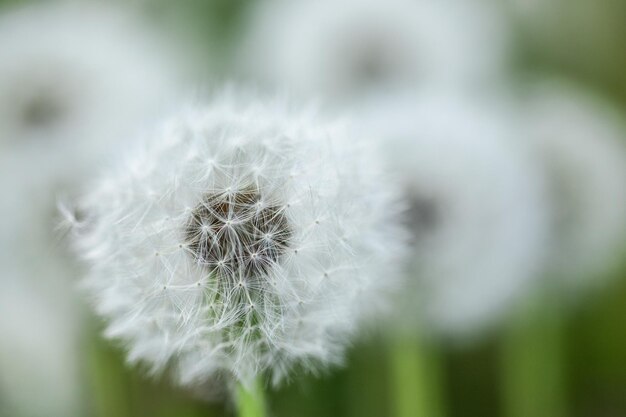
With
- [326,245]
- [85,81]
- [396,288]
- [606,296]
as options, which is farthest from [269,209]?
[606,296]

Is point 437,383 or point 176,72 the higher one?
point 176,72

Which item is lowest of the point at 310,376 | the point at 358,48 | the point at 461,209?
the point at 310,376

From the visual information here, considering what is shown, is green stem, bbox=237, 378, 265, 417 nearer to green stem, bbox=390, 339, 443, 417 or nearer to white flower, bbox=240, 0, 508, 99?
green stem, bbox=390, 339, 443, 417

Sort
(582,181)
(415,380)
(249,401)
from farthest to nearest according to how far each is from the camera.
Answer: (582,181)
(415,380)
(249,401)

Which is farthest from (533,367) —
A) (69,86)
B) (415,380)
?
(69,86)

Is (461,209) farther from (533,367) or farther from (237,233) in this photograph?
(237,233)

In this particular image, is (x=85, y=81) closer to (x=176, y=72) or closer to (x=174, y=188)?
(x=176, y=72)

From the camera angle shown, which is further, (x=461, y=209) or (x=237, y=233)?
(x=461, y=209)
